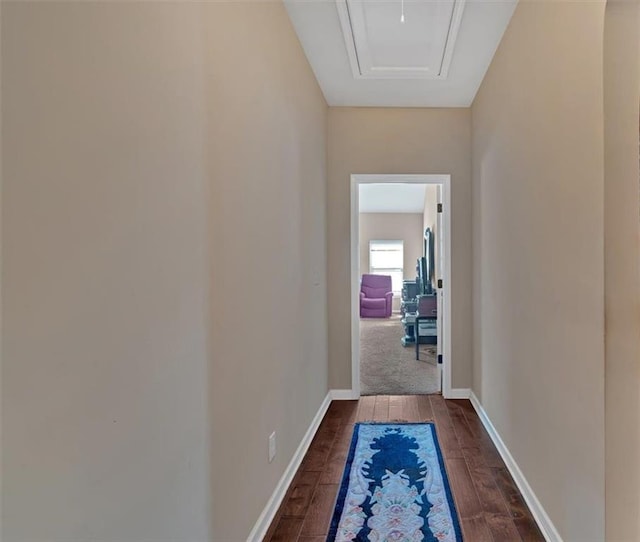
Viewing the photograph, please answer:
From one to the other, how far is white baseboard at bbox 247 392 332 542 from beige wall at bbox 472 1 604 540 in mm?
1279

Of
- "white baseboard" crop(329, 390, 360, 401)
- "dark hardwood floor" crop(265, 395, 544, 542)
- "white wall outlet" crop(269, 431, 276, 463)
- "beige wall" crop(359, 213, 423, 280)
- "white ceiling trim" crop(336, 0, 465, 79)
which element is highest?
"white ceiling trim" crop(336, 0, 465, 79)

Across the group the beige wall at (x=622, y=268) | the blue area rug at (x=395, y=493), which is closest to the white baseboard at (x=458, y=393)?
the blue area rug at (x=395, y=493)

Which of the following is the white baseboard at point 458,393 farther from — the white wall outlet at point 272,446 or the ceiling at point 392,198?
the ceiling at point 392,198

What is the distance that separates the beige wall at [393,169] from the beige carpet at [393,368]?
469 mm

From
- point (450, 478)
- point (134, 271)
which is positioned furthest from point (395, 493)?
point (134, 271)

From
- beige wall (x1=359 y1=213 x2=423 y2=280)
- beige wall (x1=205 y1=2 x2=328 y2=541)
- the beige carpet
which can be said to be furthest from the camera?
beige wall (x1=359 y1=213 x2=423 y2=280)

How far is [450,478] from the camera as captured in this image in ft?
6.82

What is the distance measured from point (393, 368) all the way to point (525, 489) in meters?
2.50

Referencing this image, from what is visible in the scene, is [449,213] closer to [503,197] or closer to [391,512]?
[503,197]

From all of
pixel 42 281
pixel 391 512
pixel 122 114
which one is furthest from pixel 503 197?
pixel 42 281

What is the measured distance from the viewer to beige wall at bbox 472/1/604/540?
1.28 meters

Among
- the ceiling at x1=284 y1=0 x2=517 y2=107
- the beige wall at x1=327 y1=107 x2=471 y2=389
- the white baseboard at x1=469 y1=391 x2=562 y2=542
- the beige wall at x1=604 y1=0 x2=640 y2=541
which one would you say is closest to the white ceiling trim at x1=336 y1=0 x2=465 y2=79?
the ceiling at x1=284 y1=0 x2=517 y2=107

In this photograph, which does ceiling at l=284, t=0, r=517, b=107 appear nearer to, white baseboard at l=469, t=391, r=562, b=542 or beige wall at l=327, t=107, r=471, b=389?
beige wall at l=327, t=107, r=471, b=389

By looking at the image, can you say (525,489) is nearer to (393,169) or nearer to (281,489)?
(281,489)
